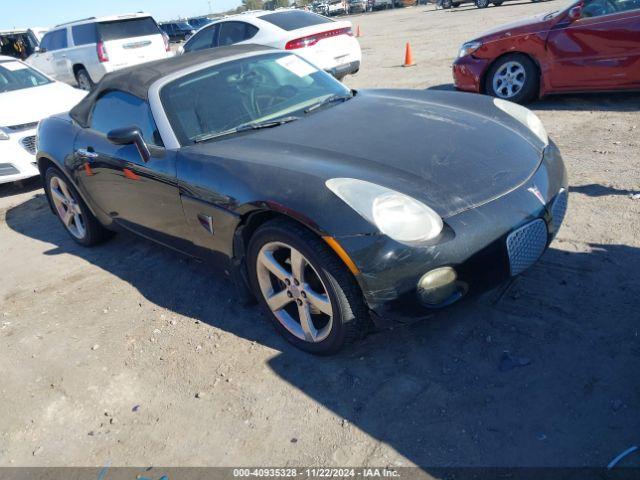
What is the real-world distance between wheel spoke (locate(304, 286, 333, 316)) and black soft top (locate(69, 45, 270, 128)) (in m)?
1.77

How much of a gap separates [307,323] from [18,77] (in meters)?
7.33

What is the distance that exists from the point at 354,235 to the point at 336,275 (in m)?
0.22

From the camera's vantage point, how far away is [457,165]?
2.85 meters

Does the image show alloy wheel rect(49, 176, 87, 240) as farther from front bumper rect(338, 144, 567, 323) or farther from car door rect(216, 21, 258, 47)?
car door rect(216, 21, 258, 47)

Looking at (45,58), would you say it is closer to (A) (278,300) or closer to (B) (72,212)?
(B) (72,212)

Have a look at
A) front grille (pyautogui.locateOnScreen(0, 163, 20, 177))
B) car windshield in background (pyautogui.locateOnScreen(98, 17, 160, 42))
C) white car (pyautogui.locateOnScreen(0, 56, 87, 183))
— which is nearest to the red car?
white car (pyautogui.locateOnScreen(0, 56, 87, 183))

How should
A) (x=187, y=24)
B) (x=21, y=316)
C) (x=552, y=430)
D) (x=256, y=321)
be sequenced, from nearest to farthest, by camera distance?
(x=552, y=430) < (x=256, y=321) < (x=21, y=316) < (x=187, y=24)

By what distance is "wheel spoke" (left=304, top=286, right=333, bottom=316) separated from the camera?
2689 millimetres

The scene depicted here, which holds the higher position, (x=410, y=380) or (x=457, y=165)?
(x=457, y=165)

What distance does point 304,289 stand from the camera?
9.18 ft

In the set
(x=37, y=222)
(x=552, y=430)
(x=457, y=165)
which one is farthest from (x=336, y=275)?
(x=37, y=222)

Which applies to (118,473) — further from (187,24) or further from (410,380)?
(187,24)

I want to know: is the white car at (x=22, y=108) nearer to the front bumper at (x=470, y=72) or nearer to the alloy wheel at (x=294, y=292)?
the alloy wheel at (x=294, y=292)

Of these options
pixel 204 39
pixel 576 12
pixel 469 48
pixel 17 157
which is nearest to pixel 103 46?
pixel 204 39
